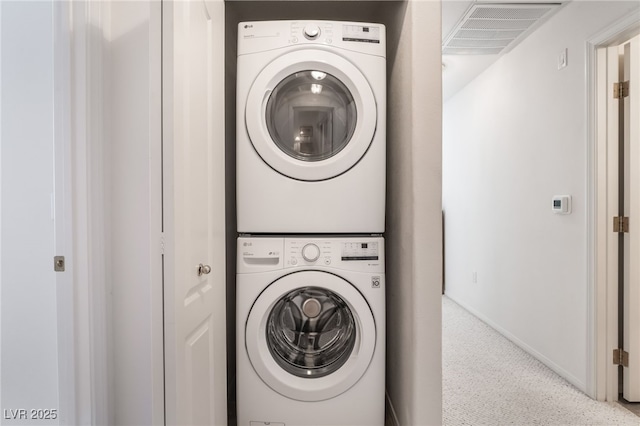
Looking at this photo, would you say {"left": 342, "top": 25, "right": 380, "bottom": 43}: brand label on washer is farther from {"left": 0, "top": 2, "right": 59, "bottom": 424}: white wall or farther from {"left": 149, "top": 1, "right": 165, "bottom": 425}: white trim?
{"left": 0, "top": 2, "right": 59, "bottom": 424}: white wall

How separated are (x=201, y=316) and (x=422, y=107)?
1053 millimetres

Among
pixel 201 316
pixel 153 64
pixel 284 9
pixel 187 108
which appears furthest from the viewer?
pixel 284 9

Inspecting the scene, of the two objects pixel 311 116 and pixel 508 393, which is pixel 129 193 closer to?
pixel 311 116

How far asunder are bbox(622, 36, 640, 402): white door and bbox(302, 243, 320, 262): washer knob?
5.89ft

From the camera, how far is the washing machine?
64.7 inches

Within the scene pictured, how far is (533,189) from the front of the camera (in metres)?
2.89

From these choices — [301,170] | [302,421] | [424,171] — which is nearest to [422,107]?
[424,171]

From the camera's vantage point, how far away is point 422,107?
1474mm

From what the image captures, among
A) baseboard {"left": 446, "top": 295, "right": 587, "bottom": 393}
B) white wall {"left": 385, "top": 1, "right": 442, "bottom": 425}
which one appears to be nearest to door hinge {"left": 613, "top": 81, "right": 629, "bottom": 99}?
white wall {"left": 385, "top": 1, "right": 442, "bottom": 425}

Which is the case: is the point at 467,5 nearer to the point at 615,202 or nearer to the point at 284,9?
the point at 284,9

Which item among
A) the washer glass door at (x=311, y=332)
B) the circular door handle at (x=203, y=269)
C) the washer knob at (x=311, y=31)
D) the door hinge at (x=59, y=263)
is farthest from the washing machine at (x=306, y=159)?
the door hinge at (x=59, y=263)

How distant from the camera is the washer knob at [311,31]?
164 centimetres

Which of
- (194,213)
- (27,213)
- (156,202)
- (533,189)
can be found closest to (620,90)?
(533,189)

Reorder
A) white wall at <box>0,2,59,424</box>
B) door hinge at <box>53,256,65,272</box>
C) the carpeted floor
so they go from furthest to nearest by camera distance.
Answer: the carpeted floor → white wall at <box>0,2,59,424</box> → door hinge at <box>53,256,65,272</box>
